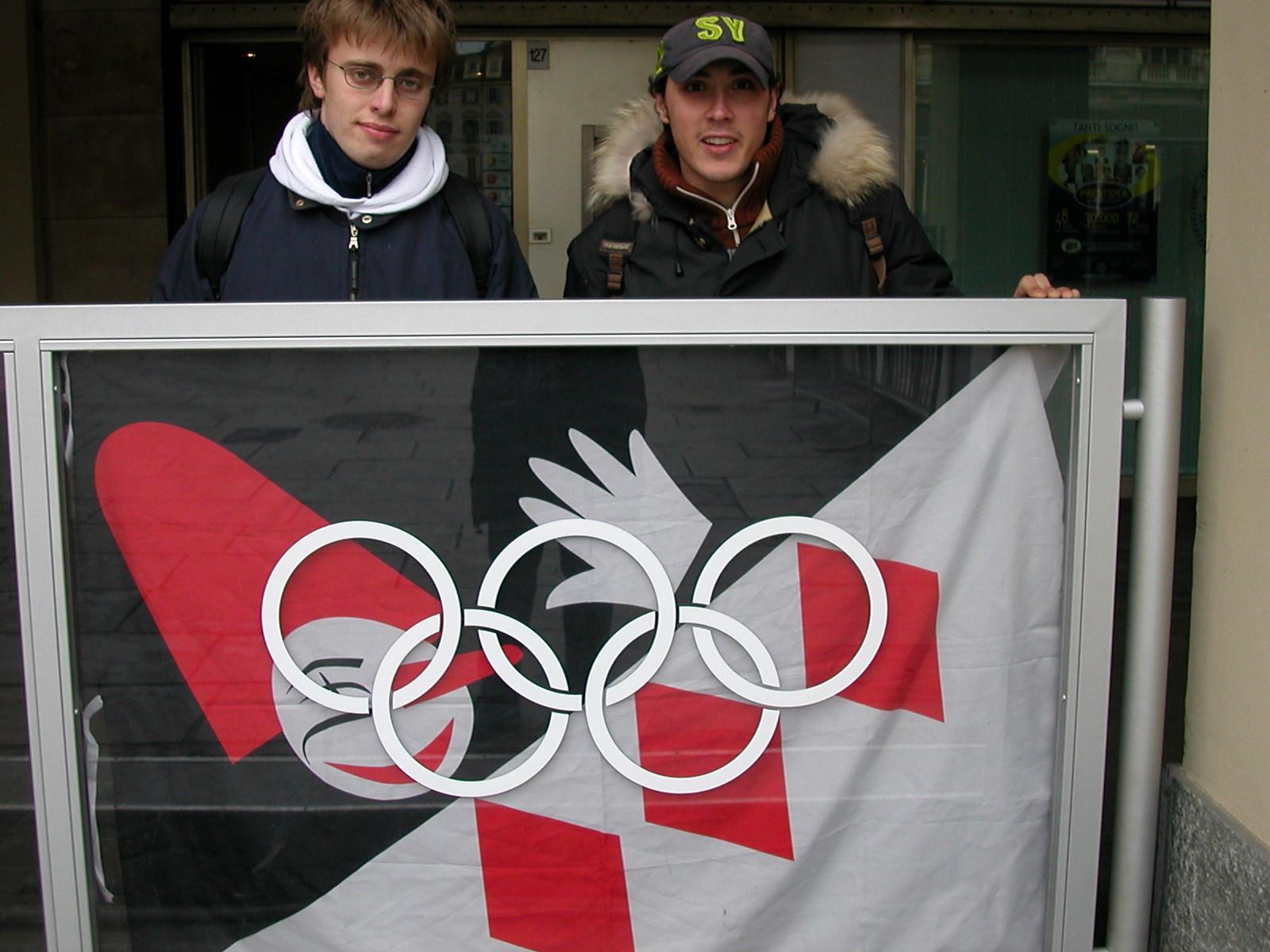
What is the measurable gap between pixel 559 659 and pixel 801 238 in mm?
1086

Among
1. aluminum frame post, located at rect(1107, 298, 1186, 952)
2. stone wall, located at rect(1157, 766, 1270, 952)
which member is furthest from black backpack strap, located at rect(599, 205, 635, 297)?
stone wall, located at rect(1157, 766, 1270, 952)

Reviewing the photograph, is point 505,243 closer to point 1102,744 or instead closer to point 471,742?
point 471,742

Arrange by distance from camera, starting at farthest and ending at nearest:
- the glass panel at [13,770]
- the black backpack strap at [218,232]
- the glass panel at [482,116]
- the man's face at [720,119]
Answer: the glass panel at [482,116] < the man's face at [720,119] < the black backpack strap at [218,232] < the glass panel at [13,770]

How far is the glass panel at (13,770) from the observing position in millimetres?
2229

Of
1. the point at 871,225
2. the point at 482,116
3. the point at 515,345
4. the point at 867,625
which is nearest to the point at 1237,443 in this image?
the point at 867,625

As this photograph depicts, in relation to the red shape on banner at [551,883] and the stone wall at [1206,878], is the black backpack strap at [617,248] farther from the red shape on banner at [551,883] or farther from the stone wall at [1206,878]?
the stone wall at [1206,878]

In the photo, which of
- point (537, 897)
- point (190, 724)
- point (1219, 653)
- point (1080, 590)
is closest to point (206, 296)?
point (190, 724)

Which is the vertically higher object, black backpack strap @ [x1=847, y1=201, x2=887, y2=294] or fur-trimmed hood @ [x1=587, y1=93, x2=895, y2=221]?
fur-trimmed hood @ [x1=587, y1=93, x2=895, y2=221]

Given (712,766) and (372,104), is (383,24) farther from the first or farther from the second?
(712,766)

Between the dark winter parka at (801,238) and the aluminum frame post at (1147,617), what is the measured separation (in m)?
0.56

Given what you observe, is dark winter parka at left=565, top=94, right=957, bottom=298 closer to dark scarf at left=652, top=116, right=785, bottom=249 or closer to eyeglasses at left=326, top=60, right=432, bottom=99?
dark scarf at left=652, top=116, right=785, bottom=249

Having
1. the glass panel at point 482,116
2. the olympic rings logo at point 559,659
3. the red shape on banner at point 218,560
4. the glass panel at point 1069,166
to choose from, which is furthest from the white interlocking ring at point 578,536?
the glass panel at point 1069,166

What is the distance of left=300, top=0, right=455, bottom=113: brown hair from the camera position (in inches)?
98.7

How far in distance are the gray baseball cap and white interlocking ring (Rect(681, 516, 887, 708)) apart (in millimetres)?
1009
